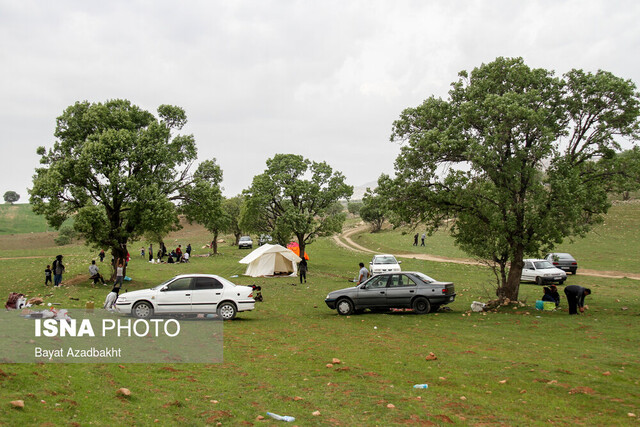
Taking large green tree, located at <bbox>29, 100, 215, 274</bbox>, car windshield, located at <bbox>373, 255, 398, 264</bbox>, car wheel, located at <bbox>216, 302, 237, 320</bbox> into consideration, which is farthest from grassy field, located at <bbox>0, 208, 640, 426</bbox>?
car windshield, located at <bbox>373, 255, 398, 264</bbox>

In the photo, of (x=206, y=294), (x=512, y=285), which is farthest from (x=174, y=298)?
(x=512, y=285)

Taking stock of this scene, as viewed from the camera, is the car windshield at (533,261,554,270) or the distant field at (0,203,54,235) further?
the distant field at (0,203,54,235)

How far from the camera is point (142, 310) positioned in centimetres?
1670

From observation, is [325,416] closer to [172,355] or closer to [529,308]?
[172,355]

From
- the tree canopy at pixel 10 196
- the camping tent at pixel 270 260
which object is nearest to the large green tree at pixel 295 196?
the camping tent at pixel 270 260

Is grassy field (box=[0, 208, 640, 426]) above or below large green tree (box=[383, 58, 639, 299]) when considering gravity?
below

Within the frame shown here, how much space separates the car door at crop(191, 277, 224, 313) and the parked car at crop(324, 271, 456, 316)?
4987 millimetres

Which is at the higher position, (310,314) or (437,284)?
(437,284)

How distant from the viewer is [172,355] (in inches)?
437

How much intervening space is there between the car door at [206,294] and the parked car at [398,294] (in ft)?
16.4

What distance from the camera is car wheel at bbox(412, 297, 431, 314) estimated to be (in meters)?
18.9

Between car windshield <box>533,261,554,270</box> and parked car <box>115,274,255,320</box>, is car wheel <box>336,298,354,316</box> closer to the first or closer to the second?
parked car <box>115,274,255,320</box>

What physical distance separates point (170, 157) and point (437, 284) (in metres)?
17.5

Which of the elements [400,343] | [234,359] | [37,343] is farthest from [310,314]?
[37,343]
